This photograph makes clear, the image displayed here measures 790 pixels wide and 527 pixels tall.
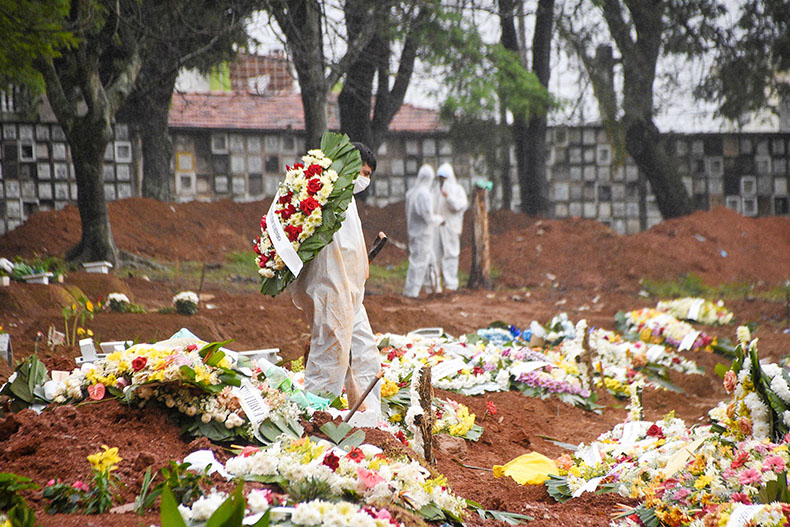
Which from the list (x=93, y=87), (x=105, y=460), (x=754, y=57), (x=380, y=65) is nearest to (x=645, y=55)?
(x=754, y=57)

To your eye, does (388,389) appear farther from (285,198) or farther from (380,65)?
(380,65)

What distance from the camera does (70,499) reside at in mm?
3209

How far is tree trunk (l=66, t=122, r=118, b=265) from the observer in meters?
12.2

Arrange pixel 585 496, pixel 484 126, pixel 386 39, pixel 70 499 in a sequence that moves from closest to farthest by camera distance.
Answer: pixel 70 499 → pixel 585 496 → pixel 386 39 → pixel 484 126

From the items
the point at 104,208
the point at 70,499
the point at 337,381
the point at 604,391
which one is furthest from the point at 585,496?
the point at 104,208

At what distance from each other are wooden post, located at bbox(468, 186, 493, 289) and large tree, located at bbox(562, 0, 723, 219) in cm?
506

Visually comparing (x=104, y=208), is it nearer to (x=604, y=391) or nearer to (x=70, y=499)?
(x=604, y=391)

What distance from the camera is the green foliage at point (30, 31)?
10289 millimetres

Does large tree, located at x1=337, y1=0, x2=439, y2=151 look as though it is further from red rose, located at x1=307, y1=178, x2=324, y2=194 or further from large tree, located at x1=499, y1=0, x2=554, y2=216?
red rose, located at x1=307, y1=178, x2=324, y2=194

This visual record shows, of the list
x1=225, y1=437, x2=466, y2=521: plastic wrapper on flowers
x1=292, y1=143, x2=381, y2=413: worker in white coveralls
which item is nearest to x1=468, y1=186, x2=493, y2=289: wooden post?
x1=292, y1=143, x2=381, y2=413: worker in white coveralls

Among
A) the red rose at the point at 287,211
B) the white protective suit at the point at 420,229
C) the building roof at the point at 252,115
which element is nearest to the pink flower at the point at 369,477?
the red rose at the point at 287,211

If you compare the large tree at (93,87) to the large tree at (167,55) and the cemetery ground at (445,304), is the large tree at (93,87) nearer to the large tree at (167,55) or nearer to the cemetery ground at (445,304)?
the large tree at (167,55)

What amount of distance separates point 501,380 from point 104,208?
7909 mm

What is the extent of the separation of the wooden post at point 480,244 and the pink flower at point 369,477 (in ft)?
41.1
